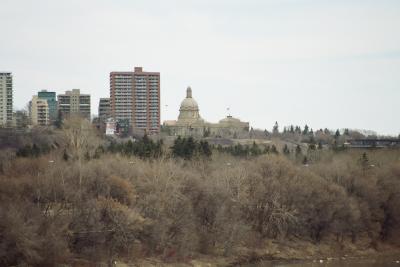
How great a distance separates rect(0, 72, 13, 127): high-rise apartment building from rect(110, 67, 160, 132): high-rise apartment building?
75.7 feet

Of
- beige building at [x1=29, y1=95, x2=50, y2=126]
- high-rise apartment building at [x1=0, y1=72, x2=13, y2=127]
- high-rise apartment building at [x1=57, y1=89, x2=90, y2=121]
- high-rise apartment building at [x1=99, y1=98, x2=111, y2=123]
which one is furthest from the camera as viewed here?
high-rise apartment building at [x1=99, y1=98, x2=111, y2=123]

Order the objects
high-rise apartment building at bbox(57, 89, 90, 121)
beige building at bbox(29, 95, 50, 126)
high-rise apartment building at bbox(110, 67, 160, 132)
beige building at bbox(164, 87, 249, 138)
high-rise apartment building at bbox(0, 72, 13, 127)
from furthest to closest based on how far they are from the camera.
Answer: beige building at bbox(164, 87, 249, 138)
high-rise apartment building at bbox(57, 89, 90, 121)
high-rise apartment building at bbox(110, 67, 160, 132)
high-rise apartment building at bbox(0, 72, 13, 127)
beige building at bbox(29, 95, 50, 126)

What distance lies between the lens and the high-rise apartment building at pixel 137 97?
181625mm

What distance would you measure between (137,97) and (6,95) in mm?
29970

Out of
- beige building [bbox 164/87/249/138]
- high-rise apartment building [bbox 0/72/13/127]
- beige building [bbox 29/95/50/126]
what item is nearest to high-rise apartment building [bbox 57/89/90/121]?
beige building [bbox 29/95/50/126]

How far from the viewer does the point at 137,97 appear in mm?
182250

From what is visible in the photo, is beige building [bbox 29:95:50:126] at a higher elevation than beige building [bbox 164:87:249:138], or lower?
higher

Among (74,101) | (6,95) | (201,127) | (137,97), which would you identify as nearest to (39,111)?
(6,95)

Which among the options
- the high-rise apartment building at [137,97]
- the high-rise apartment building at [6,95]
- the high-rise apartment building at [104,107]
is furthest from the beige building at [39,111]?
the high-rise apartment building at [104,107]

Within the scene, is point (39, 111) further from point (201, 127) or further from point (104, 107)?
point (201, 127)

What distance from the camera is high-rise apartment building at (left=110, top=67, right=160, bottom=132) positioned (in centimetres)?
18162

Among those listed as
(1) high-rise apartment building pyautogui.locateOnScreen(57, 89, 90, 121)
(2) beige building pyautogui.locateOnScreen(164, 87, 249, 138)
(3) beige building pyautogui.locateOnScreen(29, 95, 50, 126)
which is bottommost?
(2) beige building pyautogui.locateOnScreen(164, 87, 249, 138)

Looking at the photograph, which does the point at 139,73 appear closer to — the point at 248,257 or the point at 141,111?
the point at 141,111

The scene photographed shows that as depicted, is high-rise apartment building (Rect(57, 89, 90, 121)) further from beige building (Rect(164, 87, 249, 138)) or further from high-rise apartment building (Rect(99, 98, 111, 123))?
beige building (Rect(164, 87, 249, 138))
